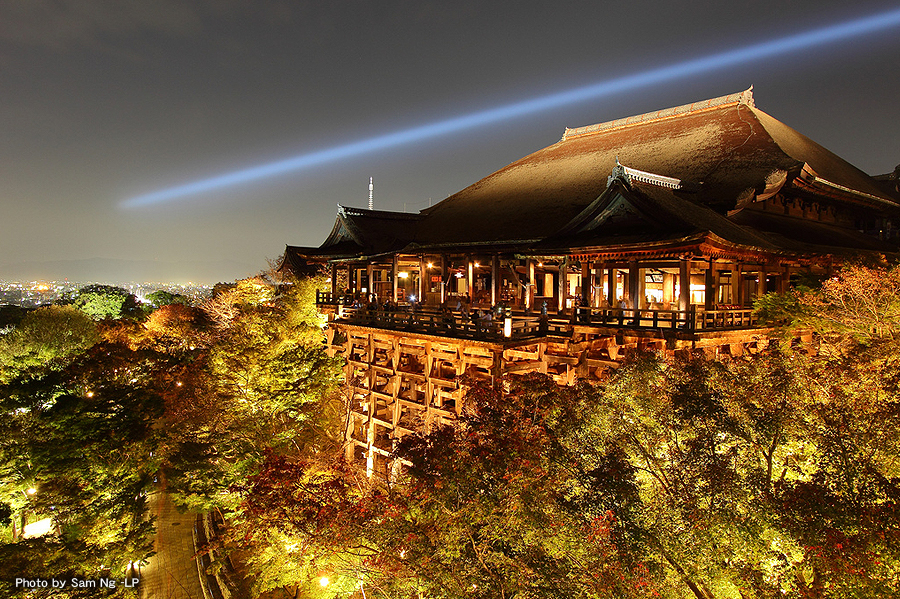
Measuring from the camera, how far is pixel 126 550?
17.1m

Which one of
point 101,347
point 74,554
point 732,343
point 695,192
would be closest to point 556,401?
point 732,343

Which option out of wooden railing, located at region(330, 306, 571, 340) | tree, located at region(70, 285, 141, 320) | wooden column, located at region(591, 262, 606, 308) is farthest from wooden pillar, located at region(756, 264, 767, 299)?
tree, located at region(70, 285, 141, 320)

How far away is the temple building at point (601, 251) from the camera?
52.7ft

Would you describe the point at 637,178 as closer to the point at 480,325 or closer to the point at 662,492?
the point at 480,325

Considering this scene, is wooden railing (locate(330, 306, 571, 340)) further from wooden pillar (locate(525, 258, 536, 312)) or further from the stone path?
the stone path

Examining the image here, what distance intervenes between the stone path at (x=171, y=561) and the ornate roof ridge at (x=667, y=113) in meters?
32.8

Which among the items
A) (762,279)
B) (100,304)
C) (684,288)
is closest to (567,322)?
(684,288)

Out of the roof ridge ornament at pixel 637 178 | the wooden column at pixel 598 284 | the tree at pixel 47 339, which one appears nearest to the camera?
the roof ridge ornament at pixel 637 178

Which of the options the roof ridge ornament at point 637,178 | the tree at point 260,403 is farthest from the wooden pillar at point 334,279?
the roof ridge ornament at point 637,178

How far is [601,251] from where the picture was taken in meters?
16.2

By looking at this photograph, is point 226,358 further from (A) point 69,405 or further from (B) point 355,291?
(B) point 355,291

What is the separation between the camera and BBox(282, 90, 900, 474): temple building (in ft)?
52.7

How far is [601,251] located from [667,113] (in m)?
18.4

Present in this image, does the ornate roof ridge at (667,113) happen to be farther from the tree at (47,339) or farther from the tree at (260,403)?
the tree at (47,339)
